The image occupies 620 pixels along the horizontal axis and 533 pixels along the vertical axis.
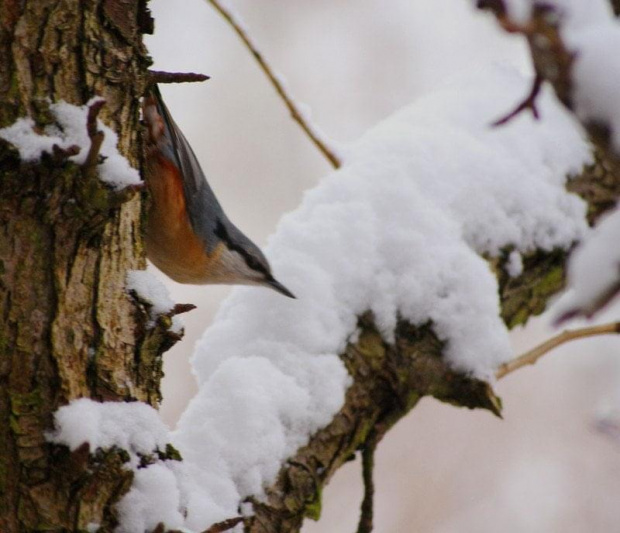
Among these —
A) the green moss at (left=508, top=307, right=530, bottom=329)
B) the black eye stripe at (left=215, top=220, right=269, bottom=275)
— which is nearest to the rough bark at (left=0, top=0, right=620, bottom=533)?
the black eye stripe at (left=215, top=220, right=269, bottom=275)

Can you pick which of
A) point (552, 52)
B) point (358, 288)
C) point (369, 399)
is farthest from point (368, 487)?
point (552, 52)

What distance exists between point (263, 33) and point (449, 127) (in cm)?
462

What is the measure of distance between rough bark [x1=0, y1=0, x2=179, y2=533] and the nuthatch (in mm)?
594

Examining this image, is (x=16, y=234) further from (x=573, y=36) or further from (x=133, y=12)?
(x=573, y=36)

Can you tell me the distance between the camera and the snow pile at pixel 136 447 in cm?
111

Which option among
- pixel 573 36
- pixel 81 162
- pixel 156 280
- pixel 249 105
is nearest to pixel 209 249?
pixel 156 280

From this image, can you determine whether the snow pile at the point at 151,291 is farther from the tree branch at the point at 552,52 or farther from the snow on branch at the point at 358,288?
the tree branch at the point at 552,52

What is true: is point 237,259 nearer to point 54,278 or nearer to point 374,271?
point 374,271

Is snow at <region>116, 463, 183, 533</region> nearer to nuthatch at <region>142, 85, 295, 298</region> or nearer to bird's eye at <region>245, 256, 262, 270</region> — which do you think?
nuthatch at <region>142, 85, 295, 298</region>

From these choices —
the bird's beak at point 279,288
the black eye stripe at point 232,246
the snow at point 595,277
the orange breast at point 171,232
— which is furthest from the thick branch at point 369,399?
the snow at point 595,277

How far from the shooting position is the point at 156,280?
4.18 feet

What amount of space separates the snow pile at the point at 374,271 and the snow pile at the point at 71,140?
1.71ft

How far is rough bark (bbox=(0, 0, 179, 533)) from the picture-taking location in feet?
3.50

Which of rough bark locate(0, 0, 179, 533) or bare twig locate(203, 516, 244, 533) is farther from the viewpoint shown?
bare twig locate(203, 516, 244, 533)
